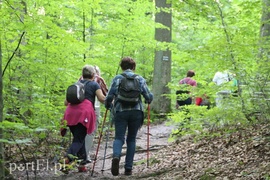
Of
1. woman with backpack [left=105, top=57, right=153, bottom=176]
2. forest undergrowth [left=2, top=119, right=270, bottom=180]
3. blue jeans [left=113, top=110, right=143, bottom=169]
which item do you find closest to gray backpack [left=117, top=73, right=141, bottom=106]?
woman with backpack [left=105, top=57, right=153, bottom=176]

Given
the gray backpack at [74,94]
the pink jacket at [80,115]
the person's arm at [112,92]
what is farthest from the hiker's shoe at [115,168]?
the gray backpack at [74,94]

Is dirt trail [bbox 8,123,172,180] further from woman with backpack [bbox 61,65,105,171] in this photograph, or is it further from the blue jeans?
the blue jeans

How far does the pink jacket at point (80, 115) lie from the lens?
235 inches

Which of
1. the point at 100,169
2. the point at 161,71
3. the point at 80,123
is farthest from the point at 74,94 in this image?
the point at 161,71

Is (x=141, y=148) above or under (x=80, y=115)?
under

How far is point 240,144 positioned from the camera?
18.3 ft

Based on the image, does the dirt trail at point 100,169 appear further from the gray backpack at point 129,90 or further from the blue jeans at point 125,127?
the gray backpack at point 129,90

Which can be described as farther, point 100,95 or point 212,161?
point 100,95

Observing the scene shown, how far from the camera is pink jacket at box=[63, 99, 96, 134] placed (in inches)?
235

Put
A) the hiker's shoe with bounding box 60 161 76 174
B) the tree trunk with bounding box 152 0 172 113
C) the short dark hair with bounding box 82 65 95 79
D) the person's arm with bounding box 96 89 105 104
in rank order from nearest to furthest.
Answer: the hiker's shoe with bounding box 60 161 76 174 → the person's arm with bounding box 96 89 105 104 → the short dark hair with bounding box 82 65 95 79 → the tree trunk with bounding box 152 0 172 113

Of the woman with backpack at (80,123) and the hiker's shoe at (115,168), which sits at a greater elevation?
the woman with backpack at (80,123)

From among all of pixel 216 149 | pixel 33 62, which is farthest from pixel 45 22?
pixel 216 149

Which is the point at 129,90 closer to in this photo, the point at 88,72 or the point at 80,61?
the point at 88,72

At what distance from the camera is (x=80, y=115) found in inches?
235
